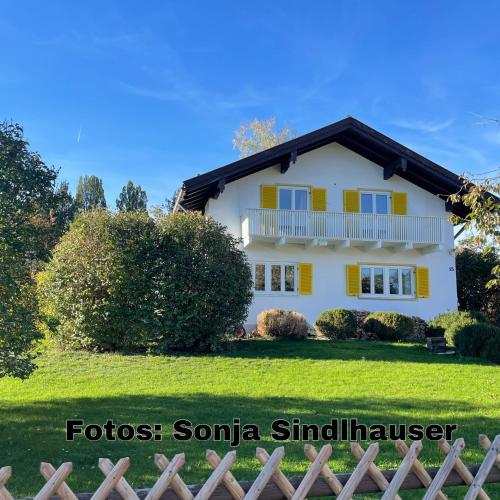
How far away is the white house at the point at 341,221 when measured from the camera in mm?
21141

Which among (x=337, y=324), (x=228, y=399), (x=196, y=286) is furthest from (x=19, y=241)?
(x=337, y=324)

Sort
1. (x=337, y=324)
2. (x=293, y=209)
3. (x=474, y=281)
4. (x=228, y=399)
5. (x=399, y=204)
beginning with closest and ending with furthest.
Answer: (x=228, y=399) → (x=337, y=324) → (x=293, y=209) → (x=399, y=204) → (x=474, y=281)

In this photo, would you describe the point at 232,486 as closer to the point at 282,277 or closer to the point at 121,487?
the point at 121,487

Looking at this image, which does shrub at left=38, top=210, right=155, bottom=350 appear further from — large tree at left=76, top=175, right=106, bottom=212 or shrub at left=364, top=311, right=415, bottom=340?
large tree at left=76, top=175, right=106, bottom=212

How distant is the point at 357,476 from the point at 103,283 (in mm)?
13250

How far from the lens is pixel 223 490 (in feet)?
9.00

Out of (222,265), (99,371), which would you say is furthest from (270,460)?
(222,265)

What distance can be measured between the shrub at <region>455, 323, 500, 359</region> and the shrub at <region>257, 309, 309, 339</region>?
5.04 meters

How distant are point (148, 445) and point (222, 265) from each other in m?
9.46

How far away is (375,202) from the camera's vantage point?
2314 centimetres

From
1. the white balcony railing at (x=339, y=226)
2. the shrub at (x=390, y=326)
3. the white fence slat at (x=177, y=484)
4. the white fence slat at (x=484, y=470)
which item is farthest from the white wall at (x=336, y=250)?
the white fence slat at (x=177, y=484)

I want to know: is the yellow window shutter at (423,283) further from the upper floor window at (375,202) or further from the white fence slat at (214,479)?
the white fence slat at (214,479)

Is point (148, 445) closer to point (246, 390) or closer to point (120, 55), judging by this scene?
point (246, 390)

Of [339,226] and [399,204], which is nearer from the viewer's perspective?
[339,226]
